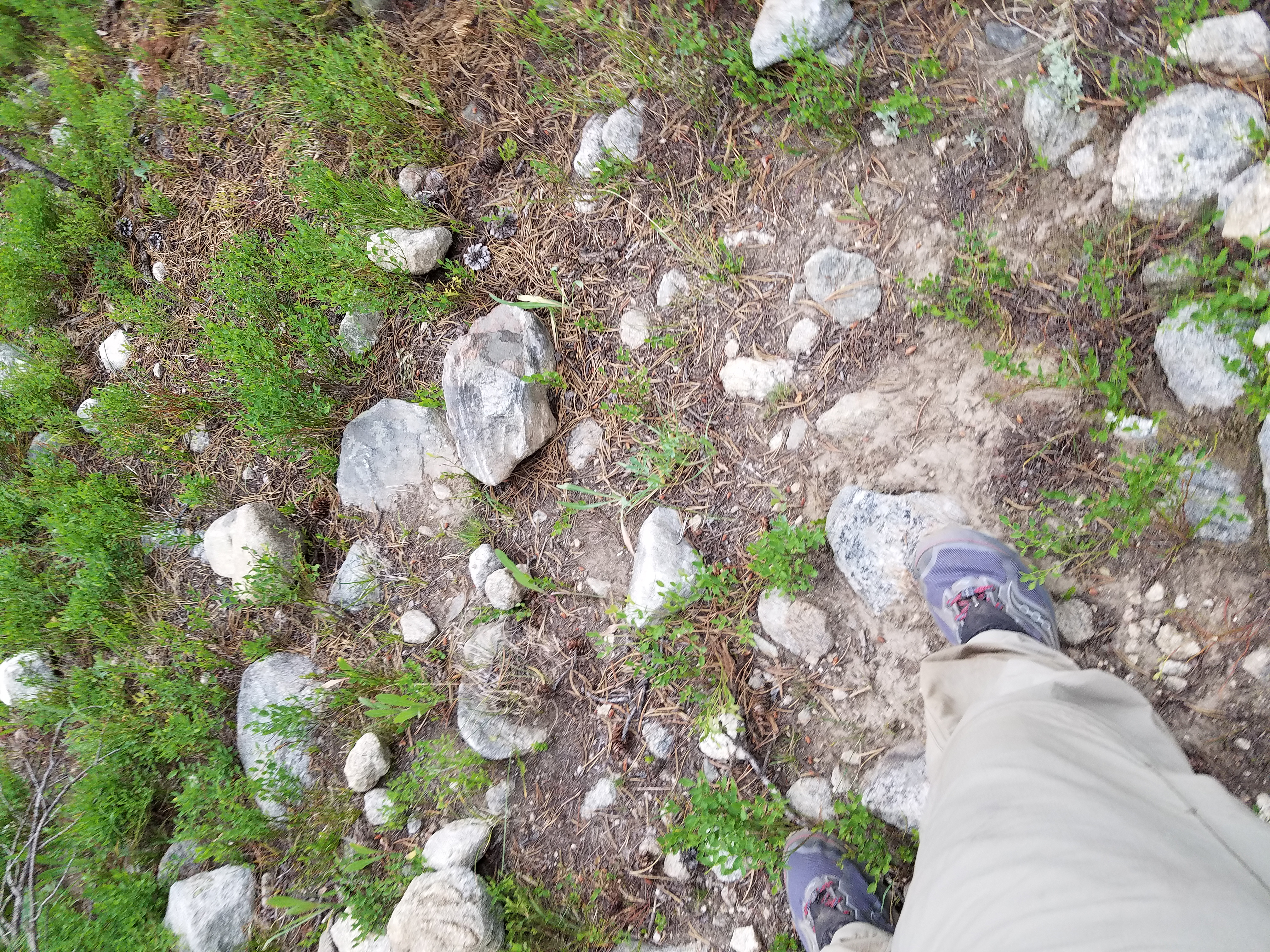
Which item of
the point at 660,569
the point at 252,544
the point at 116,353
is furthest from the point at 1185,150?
the point at 116,353

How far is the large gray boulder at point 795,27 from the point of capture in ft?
7.36

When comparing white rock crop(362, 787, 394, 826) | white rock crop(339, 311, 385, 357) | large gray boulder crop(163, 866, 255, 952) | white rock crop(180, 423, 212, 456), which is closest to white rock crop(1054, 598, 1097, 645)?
white rock crop(362, 787, 394, 826)

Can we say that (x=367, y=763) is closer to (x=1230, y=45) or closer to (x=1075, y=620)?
(x=1075, y=620)

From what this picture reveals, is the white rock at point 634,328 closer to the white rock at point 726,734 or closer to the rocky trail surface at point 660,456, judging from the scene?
the rocky trail surface at point 660,456

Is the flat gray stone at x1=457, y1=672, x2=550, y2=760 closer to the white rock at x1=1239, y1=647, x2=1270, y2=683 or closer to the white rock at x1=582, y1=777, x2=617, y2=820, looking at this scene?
the white rock at x1=582, y1=777, x2=617, y2=820

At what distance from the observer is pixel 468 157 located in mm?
2838

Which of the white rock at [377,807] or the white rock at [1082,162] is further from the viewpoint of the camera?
the white rock at [377,807]

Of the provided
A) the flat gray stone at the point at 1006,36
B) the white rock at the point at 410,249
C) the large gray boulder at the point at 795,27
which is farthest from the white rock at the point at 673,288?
the flat gray stone at the point at 1006,36

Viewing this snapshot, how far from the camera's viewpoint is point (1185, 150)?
1.87 metres

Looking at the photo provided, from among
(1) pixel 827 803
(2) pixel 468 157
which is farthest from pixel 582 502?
(2) pixel 468 157

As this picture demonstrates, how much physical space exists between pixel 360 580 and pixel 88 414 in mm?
1850

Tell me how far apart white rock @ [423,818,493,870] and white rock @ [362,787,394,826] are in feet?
0.67

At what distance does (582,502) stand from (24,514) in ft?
9.50

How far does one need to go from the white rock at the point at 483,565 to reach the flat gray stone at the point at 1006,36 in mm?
2360
